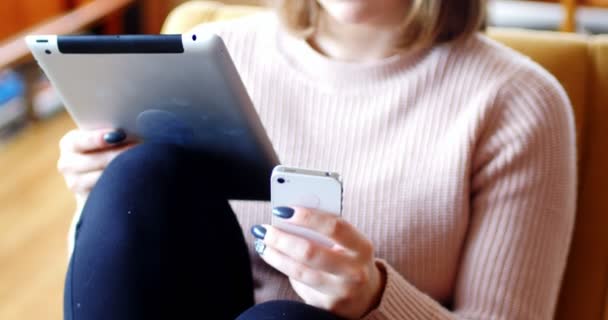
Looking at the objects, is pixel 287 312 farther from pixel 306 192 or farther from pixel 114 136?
pixel 114 136

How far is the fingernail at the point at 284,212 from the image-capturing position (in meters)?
0.63

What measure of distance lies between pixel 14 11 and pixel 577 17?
67.4 inches

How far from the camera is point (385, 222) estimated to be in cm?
84

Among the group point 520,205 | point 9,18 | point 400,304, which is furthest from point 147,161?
point 9,18

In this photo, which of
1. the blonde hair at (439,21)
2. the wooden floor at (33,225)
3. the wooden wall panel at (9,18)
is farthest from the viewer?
the wooden wall panel at (9,18)

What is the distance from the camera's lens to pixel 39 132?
2264 millimetres

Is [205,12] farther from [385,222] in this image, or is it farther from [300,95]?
[385,222]

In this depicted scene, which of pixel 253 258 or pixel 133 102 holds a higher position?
pixel 133 102

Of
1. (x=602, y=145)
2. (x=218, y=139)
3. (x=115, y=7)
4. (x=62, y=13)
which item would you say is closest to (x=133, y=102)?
(x=218, y=139)

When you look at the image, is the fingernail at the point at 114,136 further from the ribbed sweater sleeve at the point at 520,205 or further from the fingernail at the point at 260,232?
the ribbed sweater sleeve at the point at 520,205

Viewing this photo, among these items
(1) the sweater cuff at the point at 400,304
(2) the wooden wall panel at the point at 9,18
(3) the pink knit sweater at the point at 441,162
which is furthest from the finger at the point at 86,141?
(2) the wooden wall panel at the point at 9,18

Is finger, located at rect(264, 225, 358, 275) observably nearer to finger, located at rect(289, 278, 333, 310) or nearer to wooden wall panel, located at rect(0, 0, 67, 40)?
finger, located at rect(289, 278, 333, 310)

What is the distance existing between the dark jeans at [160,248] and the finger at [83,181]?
0.06 metres

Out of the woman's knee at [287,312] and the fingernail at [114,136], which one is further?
the fingernail at [114,136]
